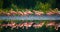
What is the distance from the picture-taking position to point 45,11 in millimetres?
1369

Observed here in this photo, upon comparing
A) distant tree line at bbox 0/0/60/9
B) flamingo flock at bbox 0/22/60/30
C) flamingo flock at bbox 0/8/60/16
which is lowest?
flamingo flock at bbox 0/22/60/30

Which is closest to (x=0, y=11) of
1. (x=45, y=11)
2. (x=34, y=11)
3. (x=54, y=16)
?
(x=34, y=11)

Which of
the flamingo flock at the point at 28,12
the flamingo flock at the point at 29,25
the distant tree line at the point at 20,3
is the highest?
the distant tree line at the point at 20,3

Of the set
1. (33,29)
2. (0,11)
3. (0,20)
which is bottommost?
(33,29)

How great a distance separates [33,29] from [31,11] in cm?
21

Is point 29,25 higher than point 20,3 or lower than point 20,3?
lower

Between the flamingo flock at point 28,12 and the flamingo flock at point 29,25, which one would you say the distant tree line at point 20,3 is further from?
the flamingo flock at point 29,25

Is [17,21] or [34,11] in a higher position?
[34,11]

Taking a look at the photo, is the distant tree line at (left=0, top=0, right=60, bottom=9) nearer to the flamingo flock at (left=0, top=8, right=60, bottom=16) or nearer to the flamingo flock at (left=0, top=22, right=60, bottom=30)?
the flamingo flock at (left=0, top=8, right=60, bottom=16)

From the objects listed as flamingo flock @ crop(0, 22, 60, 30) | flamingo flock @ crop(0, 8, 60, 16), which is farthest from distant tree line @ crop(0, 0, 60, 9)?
flamingo flock @ crop(0, 22, 60, 30)

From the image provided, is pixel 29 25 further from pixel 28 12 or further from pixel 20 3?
pixel 20 3

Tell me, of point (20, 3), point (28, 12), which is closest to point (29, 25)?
point (28, 12)

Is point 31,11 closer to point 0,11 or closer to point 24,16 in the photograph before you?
point 24,16

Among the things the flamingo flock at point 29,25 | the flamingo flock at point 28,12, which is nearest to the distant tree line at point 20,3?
the flamingo flock at point 28,12
